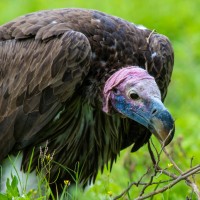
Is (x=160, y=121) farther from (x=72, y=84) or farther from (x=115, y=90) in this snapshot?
(x=72, y=84)

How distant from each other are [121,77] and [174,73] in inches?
196

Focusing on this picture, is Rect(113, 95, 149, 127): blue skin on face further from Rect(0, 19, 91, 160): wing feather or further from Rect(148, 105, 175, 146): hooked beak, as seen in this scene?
Rect(0, 19, 91, 160): wing feather

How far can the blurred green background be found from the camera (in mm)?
9781

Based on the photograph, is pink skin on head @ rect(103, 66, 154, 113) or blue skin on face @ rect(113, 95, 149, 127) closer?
blue skin on face @ rect(113, 95, 149, 127)

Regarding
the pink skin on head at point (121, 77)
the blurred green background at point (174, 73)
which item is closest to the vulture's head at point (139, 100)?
the pink skin on head at point (121, 77)

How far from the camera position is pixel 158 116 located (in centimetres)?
816

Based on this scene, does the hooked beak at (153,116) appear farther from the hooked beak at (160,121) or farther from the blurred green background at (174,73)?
the blurred green background at (174,73)

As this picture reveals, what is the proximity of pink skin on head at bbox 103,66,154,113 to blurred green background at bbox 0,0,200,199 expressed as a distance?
62 centimetres

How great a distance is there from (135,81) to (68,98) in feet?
1.66

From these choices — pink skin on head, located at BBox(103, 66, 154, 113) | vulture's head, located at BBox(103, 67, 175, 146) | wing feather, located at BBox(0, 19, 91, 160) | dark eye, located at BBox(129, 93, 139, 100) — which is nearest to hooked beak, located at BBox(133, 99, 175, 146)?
vulture's head, located at BBox(103, 67, 175, 146)

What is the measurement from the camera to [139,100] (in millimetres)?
8430

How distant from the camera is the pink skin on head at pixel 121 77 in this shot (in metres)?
8.53

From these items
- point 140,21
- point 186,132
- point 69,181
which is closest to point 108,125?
point 69,181

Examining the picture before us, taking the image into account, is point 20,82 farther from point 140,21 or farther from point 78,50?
point 140,21
